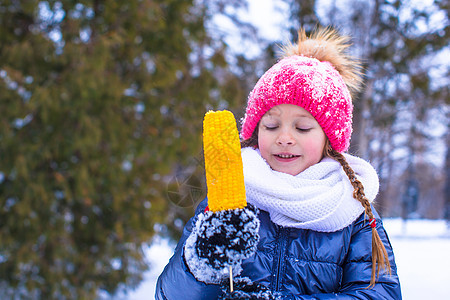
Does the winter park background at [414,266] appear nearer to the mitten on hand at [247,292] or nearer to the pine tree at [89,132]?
the pine tree at [89,132]

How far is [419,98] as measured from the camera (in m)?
8.20

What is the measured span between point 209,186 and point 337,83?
0.78 meters

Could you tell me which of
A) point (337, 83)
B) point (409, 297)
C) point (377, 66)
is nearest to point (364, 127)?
point (377, 66)

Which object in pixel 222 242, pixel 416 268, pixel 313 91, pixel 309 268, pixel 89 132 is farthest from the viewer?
pixel 416 268

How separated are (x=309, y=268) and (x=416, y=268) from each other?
22.6ft

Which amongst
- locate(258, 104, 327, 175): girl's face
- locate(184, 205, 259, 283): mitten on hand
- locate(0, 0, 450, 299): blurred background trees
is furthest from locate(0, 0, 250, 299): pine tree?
locate(184, 205, 259, 283): mitten on hand

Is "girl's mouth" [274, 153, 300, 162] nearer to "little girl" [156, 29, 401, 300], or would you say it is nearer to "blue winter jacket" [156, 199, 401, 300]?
"little girl" [156, 29, 401, 300]

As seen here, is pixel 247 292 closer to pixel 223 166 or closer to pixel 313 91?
pixel 223 166

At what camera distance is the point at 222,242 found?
134cm

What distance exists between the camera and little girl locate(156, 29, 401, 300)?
58.7 inches

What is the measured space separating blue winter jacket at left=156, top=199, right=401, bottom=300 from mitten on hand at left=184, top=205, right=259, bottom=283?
0.10 m

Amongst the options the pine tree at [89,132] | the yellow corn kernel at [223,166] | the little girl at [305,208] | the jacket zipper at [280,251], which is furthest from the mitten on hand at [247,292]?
the pine tree at [89,132]

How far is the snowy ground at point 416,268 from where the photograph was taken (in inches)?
239

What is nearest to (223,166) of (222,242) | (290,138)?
(222,242)
